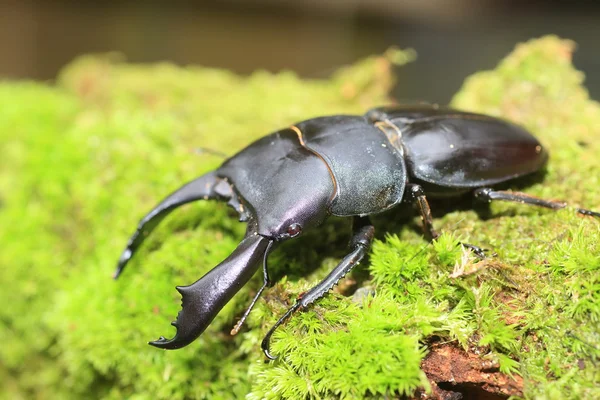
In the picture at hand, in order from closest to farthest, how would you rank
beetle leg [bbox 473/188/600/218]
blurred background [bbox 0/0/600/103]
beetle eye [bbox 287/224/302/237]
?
beetle eye [bbox 287/224/302/237] → beetle leg [bbox 473/188/600/218] → blurred background [bbox 0/0/600/103]

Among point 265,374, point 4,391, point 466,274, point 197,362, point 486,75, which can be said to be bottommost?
point 4,391

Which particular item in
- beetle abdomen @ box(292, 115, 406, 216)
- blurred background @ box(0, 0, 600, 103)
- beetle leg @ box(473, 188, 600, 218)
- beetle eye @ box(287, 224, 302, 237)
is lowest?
blurred background @ box(0, 0, 600, 103)

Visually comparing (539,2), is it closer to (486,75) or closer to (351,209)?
(486,75)

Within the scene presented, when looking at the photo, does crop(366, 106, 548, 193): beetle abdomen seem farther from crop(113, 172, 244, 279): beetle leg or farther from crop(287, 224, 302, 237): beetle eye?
crop(113, 172, 244, 279): beetle leg

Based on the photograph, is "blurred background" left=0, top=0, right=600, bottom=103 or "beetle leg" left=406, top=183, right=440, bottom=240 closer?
"beetle leg" left=406, top=183, right=440, bottom=240

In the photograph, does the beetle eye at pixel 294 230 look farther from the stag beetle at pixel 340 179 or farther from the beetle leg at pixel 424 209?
the beetle leg at pixel 424 209

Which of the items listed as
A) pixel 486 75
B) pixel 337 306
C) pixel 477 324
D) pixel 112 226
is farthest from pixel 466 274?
pixel 486 75

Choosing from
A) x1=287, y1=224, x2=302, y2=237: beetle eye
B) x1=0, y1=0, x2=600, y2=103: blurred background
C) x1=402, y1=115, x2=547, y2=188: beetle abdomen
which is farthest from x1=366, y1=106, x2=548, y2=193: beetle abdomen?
x1=0, y1=0, x2=600, y2=103: blurred background
